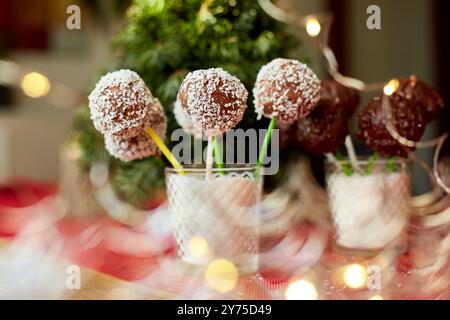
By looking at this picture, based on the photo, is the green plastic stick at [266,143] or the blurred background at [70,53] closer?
the green plastic stick at [266,143]

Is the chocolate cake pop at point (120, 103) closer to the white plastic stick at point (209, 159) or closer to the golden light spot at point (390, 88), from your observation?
the white plastic stick at point (209, 159)

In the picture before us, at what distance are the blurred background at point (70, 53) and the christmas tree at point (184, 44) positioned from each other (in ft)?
6.26

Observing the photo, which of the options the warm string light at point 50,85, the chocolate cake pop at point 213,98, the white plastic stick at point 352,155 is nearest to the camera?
the chocolate cake pop at point 213,98

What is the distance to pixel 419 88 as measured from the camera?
0.68 metres

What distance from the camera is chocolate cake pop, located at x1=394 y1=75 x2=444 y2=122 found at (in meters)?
0.67

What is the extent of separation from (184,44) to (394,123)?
313mm

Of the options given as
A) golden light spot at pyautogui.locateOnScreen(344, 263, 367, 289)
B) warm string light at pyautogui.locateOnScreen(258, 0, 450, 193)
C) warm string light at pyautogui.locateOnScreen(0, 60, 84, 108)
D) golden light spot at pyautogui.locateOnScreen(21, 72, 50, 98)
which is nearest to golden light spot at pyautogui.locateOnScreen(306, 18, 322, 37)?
warm string light at pyautogui.locateOnScreen(258, 0, 450, 193)

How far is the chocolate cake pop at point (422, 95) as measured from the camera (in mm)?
669

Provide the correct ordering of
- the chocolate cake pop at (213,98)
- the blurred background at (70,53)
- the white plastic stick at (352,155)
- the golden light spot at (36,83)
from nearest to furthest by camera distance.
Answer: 1. the chocolate cake pop at (213,98)
2. the white plastic stick at (352,155)
3. the golden light spot at (36,83)
4. the blurred background at (70,53)

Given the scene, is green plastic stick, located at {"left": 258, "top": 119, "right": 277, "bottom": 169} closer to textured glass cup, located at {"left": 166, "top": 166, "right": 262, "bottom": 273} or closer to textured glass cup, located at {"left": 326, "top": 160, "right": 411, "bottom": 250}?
textured glass cup, located at {"left": 166, "top": 166, "right": 262, "bottom": 273}

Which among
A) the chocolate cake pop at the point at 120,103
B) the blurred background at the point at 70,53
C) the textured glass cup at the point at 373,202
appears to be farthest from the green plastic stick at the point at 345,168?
the blurred background at the point at 70,53

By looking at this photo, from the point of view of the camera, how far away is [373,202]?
0.74 m

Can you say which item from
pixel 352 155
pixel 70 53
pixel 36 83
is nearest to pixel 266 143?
pixel 352 155
